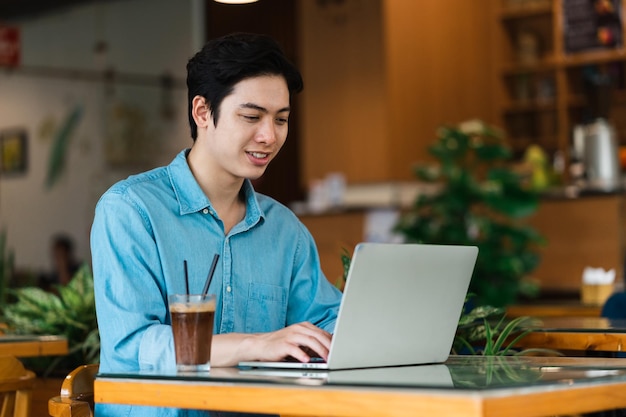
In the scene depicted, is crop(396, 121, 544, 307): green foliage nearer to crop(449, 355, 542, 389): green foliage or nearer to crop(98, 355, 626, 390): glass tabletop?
crop(449, 355, 542, 389): green foliage

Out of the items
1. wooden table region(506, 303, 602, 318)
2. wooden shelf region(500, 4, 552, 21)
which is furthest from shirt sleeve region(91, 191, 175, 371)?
wooden shelf region(500, 4, 552, 21)

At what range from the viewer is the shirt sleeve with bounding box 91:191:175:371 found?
6.05 ft

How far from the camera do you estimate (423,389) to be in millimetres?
1359

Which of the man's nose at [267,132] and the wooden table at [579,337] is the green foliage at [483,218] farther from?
the man's nose at [267,132]

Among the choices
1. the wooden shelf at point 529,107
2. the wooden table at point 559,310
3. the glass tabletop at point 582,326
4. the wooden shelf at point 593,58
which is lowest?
the wooden table at point 559,310

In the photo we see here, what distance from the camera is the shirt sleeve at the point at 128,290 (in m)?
1.84

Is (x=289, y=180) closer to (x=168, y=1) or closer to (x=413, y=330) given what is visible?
(x=168, y=1)

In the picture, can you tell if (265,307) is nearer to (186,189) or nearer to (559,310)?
(186,189)

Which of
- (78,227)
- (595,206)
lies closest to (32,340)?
(595,206)

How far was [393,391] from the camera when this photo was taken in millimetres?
1369

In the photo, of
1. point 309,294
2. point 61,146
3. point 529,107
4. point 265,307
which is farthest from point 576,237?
point 61,146

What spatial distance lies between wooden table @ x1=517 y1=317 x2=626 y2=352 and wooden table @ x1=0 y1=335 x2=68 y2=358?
1.25 metres

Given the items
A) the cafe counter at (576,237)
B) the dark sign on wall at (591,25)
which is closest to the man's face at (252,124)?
the cafe counter at (576,237)

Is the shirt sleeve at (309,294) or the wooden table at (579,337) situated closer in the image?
the shirt sleeve at (309,294)
